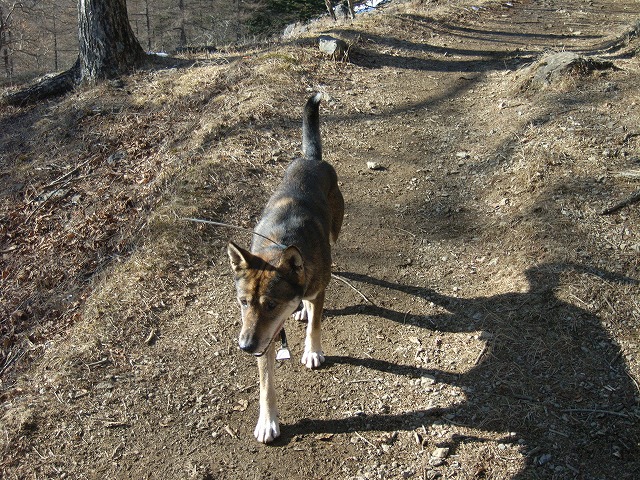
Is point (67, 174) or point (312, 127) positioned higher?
point (312, 127)

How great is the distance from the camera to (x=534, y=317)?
4.45 m

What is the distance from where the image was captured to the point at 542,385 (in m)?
3.94

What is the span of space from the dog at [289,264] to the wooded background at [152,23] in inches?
719

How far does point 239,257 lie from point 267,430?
4.10 feet

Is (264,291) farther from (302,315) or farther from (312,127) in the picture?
(312,127)

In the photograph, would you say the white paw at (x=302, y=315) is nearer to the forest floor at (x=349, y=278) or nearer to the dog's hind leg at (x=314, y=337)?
the forest floor at (x=349, y=278)

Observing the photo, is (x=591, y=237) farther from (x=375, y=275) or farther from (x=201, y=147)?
(x=201, y=147)

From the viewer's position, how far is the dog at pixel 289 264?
342cm

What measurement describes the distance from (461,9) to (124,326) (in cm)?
1260

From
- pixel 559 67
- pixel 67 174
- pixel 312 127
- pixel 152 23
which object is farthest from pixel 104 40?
pixel 152 23

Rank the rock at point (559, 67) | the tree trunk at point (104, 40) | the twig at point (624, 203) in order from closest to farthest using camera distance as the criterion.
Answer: the twig at point (624, 203) < the rock at point (559, 67) < the tree trunk at point (104, 40)

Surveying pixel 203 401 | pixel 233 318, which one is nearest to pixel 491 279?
pixel 233 318

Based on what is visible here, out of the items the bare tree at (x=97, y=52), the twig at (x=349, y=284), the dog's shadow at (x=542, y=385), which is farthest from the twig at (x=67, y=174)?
the dog's shadow at (x=542, y=385)

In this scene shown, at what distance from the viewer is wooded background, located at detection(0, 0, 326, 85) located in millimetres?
23797
